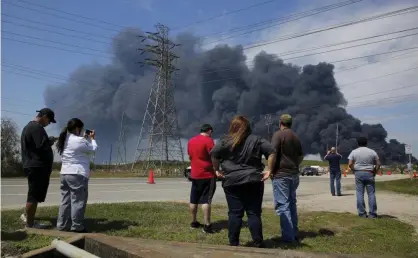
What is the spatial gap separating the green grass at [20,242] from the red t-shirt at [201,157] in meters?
2.32

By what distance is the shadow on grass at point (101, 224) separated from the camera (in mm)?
6109

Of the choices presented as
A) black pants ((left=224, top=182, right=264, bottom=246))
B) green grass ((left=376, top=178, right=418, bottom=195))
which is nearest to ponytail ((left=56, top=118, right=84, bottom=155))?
black pants ((left=224, top=182, right=264, bottom=246))

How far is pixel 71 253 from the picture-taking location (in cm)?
369

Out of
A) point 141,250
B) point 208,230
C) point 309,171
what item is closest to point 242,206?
point 208,230

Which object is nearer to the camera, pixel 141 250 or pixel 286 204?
pixel 141 250

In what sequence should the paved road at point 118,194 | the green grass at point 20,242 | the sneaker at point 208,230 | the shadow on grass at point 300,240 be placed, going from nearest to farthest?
the green grass at point 20,242 → the shadow on grass at point 300,240 → the sneaker at point 208,230 → the paved road at point 118,194

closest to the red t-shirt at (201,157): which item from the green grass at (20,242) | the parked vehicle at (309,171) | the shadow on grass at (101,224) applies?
the shadow on grass at (101,224)

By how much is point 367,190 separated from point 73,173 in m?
5.60

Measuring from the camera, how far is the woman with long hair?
4.91 metres

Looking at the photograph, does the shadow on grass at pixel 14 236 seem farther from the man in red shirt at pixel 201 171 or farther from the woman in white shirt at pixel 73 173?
the man in red shirt at pixel 201 171

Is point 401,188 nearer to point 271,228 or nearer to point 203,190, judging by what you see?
point 271,228

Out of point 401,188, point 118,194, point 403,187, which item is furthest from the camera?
point 403,187

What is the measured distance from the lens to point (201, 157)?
6.38 metres

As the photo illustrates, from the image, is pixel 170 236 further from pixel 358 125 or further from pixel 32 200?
pixel 358 125
